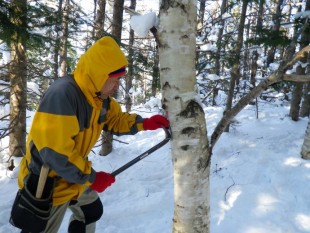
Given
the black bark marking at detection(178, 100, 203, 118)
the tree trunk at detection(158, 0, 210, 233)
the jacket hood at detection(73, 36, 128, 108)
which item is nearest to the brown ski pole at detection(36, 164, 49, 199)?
the jacket hood at detection(73, 36, 128, 108)

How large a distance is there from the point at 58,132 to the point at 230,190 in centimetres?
327

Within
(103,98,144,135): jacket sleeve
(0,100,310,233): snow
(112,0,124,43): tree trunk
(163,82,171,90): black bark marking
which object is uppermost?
(112,0,124,43): tree trunk

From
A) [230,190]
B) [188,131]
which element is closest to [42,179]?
[188,131]

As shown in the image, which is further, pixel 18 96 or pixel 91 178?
pixel 18 96

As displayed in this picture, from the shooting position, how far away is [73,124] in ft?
7.27

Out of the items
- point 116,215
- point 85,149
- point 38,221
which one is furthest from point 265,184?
point 38,221

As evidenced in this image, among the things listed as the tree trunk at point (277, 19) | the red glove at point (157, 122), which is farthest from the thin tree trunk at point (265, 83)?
the tree trunk at point (277, 19)

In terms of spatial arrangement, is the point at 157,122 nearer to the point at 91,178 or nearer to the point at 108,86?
the point at 108,86

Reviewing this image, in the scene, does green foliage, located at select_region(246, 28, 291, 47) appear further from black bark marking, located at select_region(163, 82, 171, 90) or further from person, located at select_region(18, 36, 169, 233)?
black bark marking, located at select_region(163, 82, 171, 90)

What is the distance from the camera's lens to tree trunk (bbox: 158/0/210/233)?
6.45 ft

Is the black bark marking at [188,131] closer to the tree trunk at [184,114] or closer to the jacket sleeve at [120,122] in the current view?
the tree trunk at [184,114]

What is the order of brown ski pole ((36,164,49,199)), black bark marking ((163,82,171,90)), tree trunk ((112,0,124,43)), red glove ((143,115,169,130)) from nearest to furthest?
black bark marking ((163,82,171,90)) < brown ski pole ((36,164,49,199)) < red glove ((143,115,169,130)) < tree trunk ((112,0,124,43))

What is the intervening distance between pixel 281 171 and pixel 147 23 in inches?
165

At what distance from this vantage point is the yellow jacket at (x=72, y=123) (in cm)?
215
